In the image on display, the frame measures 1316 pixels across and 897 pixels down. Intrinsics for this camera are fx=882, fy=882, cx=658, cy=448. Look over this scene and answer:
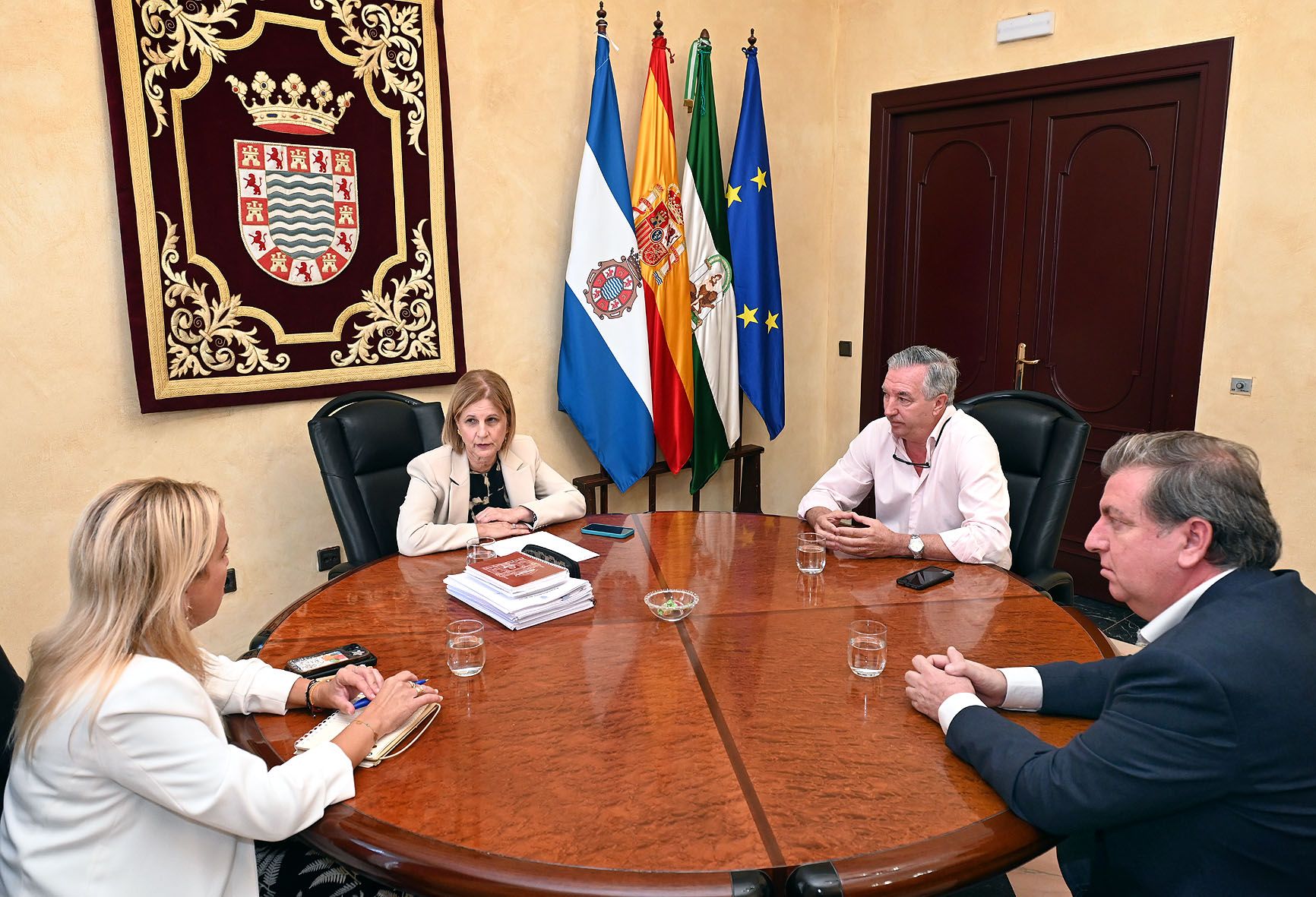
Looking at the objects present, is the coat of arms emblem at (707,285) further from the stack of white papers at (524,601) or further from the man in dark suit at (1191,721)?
the man in dark suit at (1191,721)

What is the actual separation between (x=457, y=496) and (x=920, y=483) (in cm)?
138

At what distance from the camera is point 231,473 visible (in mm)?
3094

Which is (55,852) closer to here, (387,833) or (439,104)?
(387,833)

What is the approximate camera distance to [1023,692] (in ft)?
4.93

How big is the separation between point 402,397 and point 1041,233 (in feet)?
9.94

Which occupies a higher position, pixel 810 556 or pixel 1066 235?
pixel 1066 235

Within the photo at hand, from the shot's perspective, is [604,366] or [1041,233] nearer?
[604,366]

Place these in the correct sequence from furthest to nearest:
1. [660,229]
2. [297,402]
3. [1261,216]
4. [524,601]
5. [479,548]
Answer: [660,229] < [1261,216] < [297,402] < [479,548] < [524,601]

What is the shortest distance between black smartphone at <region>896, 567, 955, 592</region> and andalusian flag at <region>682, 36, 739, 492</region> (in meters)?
2.10

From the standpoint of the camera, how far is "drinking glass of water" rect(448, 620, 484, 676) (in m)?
1.59

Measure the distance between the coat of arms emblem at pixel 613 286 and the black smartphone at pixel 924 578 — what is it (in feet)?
6.65

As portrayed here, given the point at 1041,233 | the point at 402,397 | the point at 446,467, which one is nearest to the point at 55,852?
the point at 446,467

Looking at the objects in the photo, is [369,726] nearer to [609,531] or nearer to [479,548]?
[479,548]

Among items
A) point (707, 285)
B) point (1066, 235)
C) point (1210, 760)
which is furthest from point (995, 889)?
point (1066, 235)
